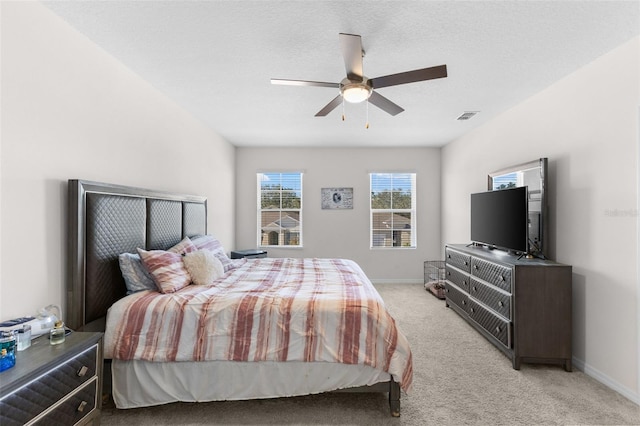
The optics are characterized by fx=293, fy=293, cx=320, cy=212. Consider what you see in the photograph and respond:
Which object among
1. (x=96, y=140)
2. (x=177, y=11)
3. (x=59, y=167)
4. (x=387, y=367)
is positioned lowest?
(x=387, y=367)

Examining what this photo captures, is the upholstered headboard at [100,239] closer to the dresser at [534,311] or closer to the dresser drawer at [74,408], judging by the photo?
the dresser drawer at [74,408]

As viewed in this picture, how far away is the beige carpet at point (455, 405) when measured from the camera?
1.89 meters

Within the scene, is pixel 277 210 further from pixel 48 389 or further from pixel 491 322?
pixel 48 389

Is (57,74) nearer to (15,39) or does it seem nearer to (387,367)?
(15,39)

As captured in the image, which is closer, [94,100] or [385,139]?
[94,100]

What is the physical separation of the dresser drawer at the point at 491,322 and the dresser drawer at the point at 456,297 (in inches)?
3.9

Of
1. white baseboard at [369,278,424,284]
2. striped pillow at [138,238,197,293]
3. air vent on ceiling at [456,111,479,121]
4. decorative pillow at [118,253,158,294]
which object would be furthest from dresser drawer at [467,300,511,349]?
decorative pillow at [118,253,158,294]

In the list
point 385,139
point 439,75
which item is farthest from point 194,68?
point 385,139

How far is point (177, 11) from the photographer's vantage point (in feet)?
5.83

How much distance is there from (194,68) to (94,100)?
78 cm

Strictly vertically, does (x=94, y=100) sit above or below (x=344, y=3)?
below

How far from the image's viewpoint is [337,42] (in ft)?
6.95

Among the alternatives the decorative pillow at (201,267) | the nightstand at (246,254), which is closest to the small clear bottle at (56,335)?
the decorative pillow at (201,267)

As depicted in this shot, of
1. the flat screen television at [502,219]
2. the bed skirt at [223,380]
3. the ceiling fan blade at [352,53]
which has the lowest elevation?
the bed skirt at [223,380]
